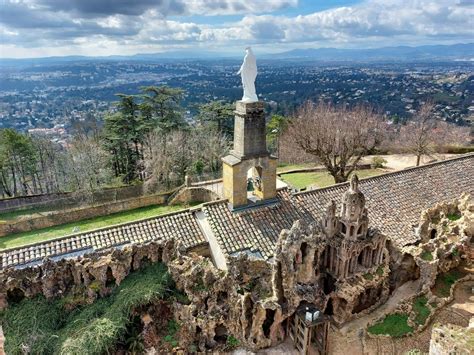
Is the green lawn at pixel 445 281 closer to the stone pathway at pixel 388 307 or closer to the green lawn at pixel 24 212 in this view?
the stone pathway at pixel 388 307

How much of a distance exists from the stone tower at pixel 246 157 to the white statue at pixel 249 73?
0.57m

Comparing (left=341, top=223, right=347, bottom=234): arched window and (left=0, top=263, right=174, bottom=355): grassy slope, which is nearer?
(left=0, top=263, right=174, bottom=355): grassy slope

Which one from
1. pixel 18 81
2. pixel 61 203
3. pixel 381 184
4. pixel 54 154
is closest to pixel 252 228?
pixel 381 184

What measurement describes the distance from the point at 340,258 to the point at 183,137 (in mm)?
29458

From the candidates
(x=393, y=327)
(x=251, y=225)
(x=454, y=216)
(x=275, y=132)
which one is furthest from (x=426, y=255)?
(x=275, y=132)

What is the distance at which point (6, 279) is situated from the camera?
1504cm

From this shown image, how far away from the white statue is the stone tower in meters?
0.57

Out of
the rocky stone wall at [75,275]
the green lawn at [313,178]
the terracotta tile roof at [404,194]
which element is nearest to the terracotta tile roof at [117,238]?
the rocky stone wall at [75,275]

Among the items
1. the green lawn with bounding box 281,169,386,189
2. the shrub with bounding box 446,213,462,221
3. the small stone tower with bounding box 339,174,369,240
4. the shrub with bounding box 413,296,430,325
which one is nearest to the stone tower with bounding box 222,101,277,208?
the small stone tower with bounding box 339,174,369,240

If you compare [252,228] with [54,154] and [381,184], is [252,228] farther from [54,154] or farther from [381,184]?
[54,154]

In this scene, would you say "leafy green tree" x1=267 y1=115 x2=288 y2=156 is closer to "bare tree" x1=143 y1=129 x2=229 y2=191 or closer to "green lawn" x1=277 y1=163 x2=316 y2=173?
"green lawn" x1=277 y1=163 x2=316 y2=173

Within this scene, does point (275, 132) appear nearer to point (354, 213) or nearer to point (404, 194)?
point (404, 194)

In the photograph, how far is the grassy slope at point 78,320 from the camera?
13.6 metres

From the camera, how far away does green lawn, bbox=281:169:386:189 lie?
1568 inches
